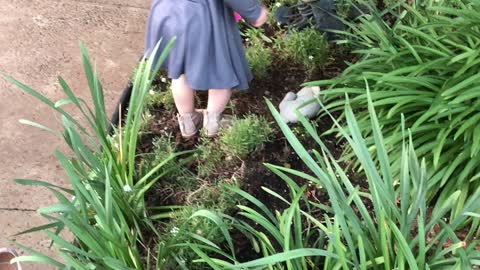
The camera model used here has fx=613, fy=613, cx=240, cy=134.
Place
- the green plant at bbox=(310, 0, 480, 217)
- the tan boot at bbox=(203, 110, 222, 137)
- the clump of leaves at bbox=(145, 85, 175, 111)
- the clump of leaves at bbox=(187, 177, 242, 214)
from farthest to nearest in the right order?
the clump of leaves at bbox=(145, 85, 175, 111), the tan boot at bbox=(203, 110, 222, 137), the clump of leaves at bbox=(187, 177, 242, 214), the green plant at bbox=(310, 0, 480, 217)

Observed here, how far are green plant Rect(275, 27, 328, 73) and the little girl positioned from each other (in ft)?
1.55

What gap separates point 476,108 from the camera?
7.22 feet

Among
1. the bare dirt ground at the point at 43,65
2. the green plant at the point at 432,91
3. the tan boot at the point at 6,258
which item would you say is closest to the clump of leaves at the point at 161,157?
the bare dirt ground at the point at 43,65

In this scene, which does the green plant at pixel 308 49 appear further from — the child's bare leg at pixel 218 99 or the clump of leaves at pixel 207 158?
the clump of leaves at pixel 207 158

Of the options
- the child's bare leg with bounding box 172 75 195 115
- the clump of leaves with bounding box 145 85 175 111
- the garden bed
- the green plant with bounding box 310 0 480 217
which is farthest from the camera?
the clump of leaves with bounding box 145 85 175 111

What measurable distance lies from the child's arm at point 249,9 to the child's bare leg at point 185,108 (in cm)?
38

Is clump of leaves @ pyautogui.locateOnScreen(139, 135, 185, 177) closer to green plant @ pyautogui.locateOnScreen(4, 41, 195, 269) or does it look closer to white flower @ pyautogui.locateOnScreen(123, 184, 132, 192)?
green plant @ pyautogui.locateOnScreen(4, 41, 195, 269)

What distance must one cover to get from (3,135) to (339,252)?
1.91 metres

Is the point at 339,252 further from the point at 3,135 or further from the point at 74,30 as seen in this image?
the point at 74,30

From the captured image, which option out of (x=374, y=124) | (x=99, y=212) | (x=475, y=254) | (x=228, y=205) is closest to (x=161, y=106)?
(x=228, y=205)

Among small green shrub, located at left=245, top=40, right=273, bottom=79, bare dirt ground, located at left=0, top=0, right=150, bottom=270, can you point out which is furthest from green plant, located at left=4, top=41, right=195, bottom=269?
small green shrub, located at left=245, top=40, right=273, bottom=79

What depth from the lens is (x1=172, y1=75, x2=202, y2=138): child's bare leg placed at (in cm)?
253

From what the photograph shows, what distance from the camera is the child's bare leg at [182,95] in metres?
2.51

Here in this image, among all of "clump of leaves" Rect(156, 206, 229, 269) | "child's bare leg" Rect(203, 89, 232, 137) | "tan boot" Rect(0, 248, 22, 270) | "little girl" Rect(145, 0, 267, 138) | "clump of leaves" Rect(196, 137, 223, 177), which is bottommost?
"tan boot" Rect(0, 248, 22, 270)
